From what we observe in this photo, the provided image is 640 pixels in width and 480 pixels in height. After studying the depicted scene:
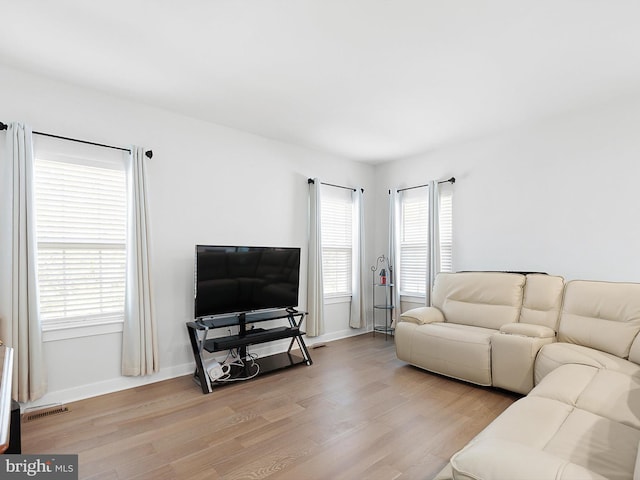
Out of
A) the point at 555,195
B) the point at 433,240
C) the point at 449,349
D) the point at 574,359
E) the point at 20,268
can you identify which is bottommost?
the point at 449,349

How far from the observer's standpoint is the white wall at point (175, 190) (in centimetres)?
298

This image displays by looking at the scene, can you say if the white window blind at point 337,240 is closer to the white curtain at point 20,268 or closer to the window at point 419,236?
the window at point 419,236

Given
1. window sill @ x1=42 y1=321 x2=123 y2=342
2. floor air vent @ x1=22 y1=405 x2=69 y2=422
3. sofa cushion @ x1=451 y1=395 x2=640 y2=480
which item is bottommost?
floor air vent @ x1=22 y1=405 x2=69 y2=422

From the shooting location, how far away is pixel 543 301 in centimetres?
341

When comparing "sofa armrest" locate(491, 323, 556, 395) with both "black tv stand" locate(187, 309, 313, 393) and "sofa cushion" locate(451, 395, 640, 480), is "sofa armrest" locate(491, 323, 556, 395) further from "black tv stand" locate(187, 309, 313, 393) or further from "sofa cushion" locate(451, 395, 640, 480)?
"black tv stand" locate(187, 309, 313, 393)

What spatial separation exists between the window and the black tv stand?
1881 millimetres

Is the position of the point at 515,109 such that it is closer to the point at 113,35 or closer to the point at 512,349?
the point at 512,349

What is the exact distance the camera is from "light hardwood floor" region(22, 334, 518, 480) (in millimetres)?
2076

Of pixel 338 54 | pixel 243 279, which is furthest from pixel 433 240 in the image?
pixel 338 54

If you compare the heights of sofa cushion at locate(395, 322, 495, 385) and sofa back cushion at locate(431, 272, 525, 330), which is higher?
sofa back cushion at locate(431, 272, 525, 330)

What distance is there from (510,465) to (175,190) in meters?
3.45

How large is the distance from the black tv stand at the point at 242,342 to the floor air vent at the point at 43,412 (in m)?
1.05

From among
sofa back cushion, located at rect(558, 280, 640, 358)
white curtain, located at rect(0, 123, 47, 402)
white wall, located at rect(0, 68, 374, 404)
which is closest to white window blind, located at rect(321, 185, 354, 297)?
white wall, located at rect(0, 68, 374, 404)

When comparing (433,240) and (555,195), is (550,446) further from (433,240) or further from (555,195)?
(433,240)
